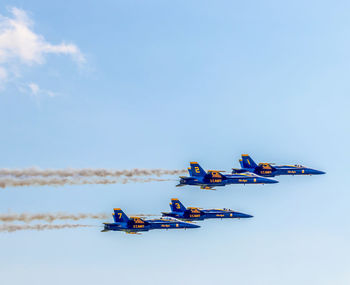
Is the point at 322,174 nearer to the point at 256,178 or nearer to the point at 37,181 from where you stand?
the point at 256,178

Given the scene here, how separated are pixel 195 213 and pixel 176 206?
7.13m

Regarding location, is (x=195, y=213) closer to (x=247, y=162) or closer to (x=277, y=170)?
(x=247, y=162)

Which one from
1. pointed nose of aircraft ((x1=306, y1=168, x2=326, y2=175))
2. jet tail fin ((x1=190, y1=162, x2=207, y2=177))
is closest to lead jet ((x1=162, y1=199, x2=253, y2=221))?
jet tail fin ((x1=190, y1=162, x2=207, y2=177))

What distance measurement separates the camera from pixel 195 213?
15912 cm

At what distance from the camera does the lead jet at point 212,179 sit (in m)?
141

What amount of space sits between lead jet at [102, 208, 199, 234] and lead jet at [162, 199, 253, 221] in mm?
10410

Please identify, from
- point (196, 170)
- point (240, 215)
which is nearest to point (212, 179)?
point (196, 170)

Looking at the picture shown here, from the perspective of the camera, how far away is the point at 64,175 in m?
134

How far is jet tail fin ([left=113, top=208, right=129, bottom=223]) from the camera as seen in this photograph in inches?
5650

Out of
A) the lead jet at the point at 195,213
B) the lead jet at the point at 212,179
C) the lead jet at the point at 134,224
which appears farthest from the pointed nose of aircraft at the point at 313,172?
the lead jet at the point at 134,224

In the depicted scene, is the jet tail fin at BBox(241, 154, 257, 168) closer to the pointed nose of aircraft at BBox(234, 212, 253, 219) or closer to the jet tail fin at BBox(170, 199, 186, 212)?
the pointed nose of aircraft at BBox(234, 212, 253, 219)

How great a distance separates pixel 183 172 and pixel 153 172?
8.91 m

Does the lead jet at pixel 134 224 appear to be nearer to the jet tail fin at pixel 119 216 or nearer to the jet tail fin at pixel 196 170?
the jet tail fin at pixel 119 216

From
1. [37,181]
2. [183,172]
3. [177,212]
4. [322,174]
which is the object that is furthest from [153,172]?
[322,174]
